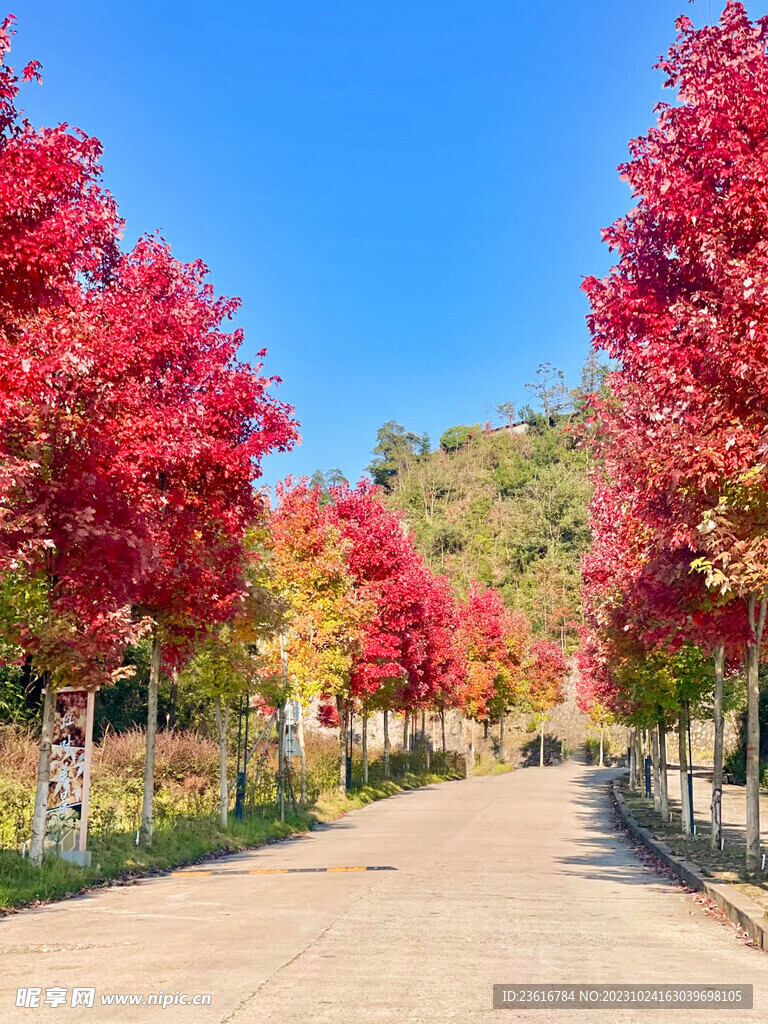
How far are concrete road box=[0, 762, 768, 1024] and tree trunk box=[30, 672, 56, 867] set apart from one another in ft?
3.63

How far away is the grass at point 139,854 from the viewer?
1198cm

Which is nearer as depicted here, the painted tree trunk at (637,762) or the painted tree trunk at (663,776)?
the painted tree trunk at (663,776)

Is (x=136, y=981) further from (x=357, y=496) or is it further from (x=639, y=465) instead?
(x=357, y=496)

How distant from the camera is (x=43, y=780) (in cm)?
1326

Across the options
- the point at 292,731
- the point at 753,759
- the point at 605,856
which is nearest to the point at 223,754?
the point at 292,731

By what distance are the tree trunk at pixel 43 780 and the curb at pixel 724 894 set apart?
826 cm

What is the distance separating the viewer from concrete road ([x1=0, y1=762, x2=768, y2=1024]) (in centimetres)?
616

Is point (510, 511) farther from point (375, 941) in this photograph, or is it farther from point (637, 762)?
point (375, 941)

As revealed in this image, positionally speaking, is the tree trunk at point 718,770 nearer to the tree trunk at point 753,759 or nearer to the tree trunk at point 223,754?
the tree trunk at point 753,759

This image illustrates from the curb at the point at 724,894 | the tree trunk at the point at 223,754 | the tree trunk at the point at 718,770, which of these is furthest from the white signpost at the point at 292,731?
the tree trunk at the point at 718,770

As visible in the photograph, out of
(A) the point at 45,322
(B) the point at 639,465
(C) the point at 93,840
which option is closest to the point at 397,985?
(B) the point at 639,465

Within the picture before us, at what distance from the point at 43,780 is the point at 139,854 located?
2752 mm

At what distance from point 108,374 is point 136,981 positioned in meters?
8.50
